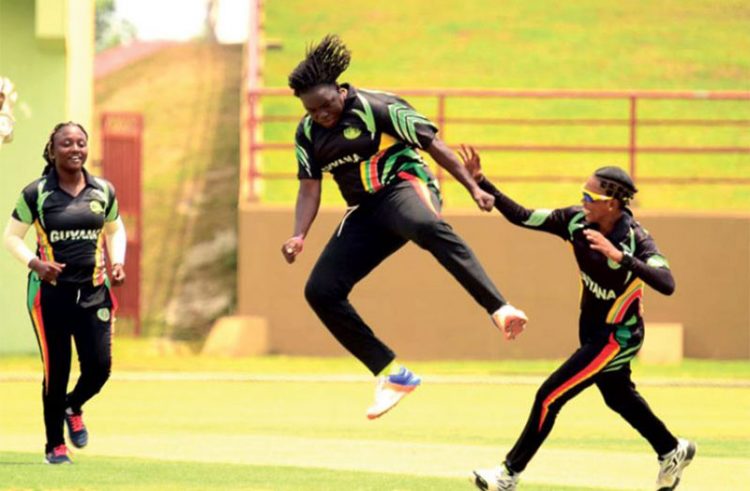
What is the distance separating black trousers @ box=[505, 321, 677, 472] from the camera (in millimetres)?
10031

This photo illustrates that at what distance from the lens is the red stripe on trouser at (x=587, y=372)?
395 inches

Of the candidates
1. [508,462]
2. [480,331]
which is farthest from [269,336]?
[508,462]

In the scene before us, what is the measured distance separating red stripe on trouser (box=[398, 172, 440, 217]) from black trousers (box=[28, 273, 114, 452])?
2.05 m

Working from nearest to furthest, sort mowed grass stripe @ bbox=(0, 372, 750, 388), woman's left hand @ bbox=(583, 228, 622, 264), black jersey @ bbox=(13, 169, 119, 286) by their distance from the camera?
1. woman's left hand @ bbox=(583, 228, 622, 264)
2. black jersey @ bbox=(13, 169, 119, 286)
3. mowed grass stripe @ bbox=(0, 372, 750, 388)

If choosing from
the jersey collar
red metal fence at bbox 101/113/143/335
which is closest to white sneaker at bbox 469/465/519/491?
the jersey collar

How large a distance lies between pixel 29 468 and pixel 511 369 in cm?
1104

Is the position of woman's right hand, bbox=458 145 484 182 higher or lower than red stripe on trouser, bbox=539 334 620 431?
higher

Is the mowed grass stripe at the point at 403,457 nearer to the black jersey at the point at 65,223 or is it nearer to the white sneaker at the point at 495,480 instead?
the white sneaker at the point at 495,480

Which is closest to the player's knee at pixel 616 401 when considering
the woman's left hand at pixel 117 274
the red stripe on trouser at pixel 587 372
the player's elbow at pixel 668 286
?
the red stripe on trouser at pixel 587 372

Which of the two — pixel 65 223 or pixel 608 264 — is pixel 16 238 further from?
pixel 608 264

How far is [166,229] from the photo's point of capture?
26641 mm

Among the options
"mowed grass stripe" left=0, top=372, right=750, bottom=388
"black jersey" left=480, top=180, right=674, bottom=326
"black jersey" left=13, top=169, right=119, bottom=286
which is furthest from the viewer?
"mowed grass stripe" left=0, top=372, right=750, bottom=388

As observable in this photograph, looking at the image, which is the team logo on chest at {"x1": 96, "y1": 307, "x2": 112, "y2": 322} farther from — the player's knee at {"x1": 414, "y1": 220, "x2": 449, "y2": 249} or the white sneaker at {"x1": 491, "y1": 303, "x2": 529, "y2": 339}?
the white sneaker at {"x1": 491, "y1": 303, "x2": 529, "y2": 339}

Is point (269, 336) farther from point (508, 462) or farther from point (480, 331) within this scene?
point (508, 462)
